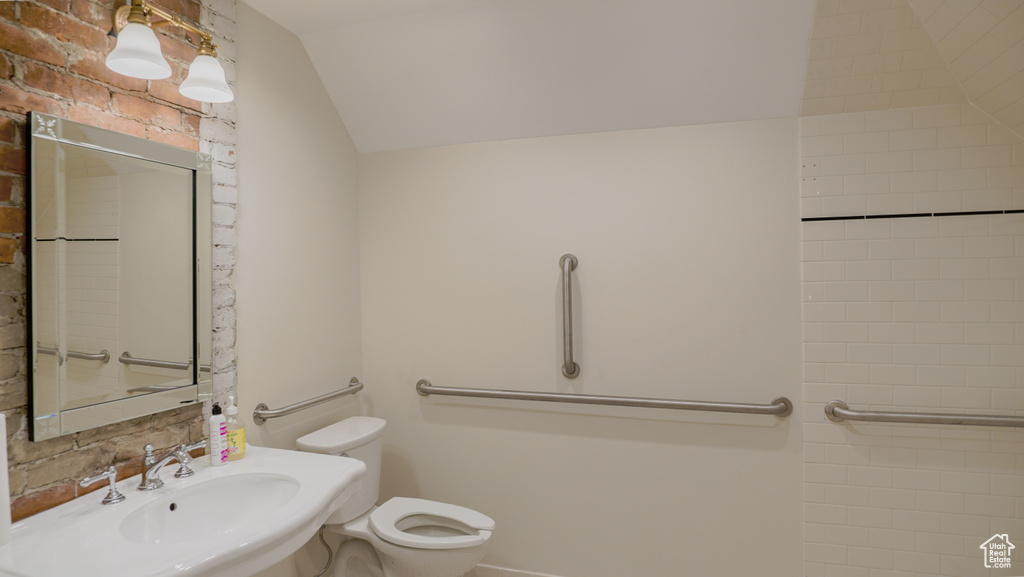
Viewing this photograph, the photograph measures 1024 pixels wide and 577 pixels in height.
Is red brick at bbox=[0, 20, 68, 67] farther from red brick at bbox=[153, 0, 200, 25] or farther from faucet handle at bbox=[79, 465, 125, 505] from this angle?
faucet handle at bbox=[79, 465, 125, 505]

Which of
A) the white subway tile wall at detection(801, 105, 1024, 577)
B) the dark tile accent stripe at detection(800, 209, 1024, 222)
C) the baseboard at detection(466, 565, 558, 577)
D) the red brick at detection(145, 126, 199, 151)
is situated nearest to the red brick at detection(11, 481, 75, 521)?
the red brick at detection(145, 126, 199, 151)

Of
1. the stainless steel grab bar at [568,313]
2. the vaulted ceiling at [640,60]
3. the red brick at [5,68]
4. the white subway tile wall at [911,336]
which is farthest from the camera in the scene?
the stainless steel grab bar at [568,313]

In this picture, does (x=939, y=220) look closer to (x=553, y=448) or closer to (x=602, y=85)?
(x=602, y=85)

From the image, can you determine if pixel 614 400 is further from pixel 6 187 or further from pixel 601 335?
pixel 6 187

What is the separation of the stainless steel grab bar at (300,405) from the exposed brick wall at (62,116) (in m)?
0.22

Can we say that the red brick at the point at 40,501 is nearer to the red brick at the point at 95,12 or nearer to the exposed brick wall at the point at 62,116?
the exposed brick wall at the point at 62,116

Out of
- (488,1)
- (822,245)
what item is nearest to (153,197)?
(488,1)

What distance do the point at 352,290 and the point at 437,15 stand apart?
119 centimetres

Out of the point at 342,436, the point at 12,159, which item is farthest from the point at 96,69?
the point at 342,436

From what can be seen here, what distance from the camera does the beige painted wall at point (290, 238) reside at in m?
1.81

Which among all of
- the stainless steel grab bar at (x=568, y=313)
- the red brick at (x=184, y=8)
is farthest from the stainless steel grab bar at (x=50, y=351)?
the stainless steel grab bar at (x=568, y=313)

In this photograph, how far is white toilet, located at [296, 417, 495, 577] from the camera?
177 centimetres

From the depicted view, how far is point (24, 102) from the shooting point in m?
1.19

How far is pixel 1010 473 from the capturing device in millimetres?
1715
